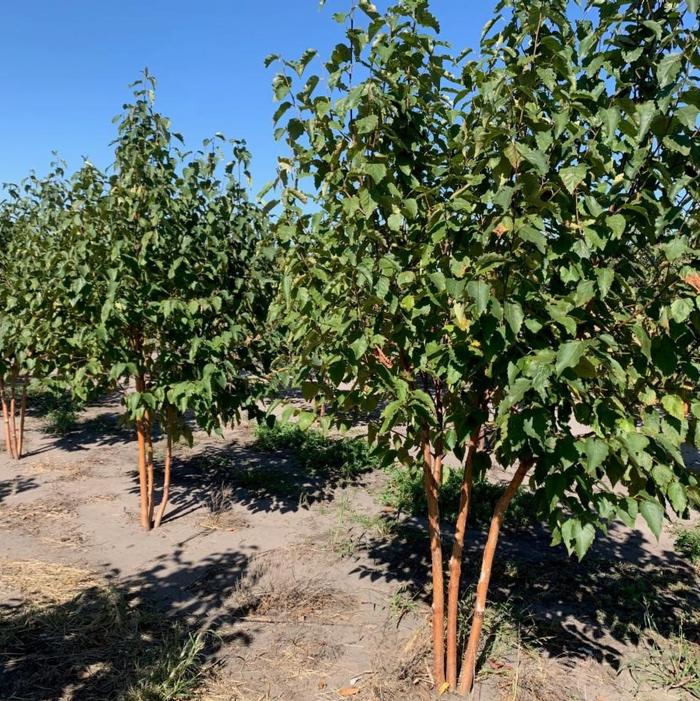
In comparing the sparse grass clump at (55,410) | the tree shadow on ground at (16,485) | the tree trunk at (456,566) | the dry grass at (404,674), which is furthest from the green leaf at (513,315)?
the sparse grass clump at (55,410)

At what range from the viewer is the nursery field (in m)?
3.15

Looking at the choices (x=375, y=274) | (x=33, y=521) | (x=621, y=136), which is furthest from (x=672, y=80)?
(x=33, y=521)

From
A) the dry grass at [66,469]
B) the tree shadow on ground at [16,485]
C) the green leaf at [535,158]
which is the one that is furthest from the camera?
the dry grass at [66,469]

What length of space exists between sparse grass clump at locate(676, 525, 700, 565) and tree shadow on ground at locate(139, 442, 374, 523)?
3.52 metres

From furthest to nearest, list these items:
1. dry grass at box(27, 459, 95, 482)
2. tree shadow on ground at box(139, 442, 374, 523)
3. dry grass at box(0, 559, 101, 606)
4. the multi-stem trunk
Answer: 1. dry grass at box(27, 459, 95, 482)
2. tree shadow on ground at box(139, 442, 374, 523)
3. the multi-stem trunk
4. dry grass at box(0, 559, 101, 606)

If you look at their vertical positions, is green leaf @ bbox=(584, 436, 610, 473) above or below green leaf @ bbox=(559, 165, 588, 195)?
below

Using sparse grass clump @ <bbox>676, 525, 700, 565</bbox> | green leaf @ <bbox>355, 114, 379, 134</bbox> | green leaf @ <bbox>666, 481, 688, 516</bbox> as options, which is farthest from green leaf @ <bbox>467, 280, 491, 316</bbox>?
sparse grass clump @ <bbox>676, 525, 700, 565</bbox>

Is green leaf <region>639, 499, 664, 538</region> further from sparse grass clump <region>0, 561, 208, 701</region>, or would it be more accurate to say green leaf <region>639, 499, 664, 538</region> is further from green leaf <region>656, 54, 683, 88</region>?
sparse grass clump <region>0, 561, 208, 701</region>

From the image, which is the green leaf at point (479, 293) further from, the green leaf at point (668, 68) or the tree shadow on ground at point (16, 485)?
the tree shadow on ground at point (16, 485)

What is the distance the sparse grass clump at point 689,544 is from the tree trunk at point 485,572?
337 cm

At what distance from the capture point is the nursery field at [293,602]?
3154 millimetres

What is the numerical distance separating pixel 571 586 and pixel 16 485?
6.19 metres

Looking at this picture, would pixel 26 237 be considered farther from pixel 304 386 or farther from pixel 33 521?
pixel 304 386

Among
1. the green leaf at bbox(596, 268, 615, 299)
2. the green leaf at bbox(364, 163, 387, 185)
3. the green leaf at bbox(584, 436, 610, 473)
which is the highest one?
the green leaf at bbox(364, 163, 387, 185)
